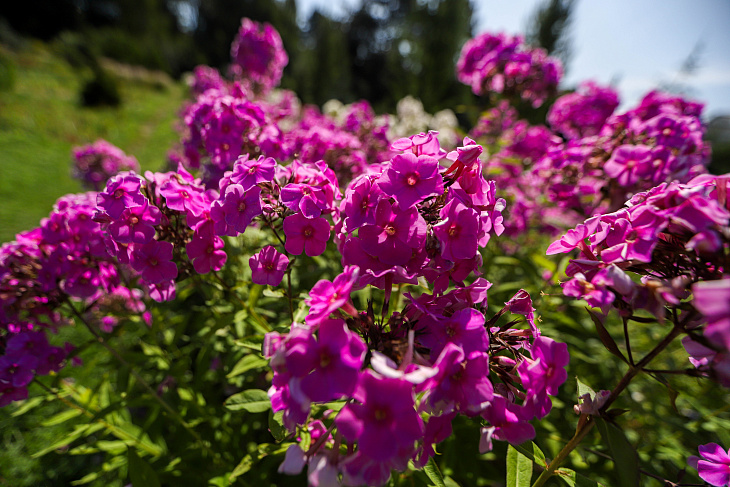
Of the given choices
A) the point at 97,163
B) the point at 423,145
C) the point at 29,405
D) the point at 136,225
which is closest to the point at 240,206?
the point at 136,225

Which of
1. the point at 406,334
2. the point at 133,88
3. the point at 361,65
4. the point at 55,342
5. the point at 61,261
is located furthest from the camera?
the point at 361,65

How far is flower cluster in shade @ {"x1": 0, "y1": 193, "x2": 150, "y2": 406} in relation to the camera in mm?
1799

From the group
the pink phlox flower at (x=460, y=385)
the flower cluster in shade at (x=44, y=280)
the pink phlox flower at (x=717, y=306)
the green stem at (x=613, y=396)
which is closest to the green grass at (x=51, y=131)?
the flower cluster in shade at (x=44, y=280)

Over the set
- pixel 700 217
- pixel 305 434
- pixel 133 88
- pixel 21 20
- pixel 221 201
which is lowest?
pixel 305 434

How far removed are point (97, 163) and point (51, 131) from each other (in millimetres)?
11249

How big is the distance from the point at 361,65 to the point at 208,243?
111 feet

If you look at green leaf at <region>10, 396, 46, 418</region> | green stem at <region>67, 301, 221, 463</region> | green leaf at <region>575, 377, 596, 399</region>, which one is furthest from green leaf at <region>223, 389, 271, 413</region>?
green leaf at <region>10, 396, 46, 418</region>

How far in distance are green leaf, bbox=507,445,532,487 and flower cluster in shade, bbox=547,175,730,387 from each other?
2.20 ft

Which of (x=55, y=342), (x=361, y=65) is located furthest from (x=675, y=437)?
(x=361, y=65)

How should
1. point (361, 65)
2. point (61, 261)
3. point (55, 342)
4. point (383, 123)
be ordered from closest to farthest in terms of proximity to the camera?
point (61, 261) < point (383, 123) < point (55, 342) < point (361, 65)

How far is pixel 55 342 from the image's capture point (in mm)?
4141

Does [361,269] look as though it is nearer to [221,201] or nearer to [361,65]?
[221,201]

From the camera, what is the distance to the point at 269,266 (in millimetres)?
1356

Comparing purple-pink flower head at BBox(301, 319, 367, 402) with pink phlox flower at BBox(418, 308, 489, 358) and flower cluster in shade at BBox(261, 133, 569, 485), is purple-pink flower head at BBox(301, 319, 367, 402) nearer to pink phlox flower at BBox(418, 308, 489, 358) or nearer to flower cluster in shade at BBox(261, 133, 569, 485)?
flower cluster in shade at BBox(261, 133, 569, 485)
